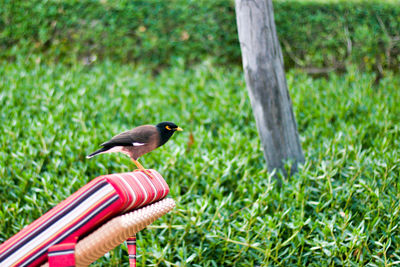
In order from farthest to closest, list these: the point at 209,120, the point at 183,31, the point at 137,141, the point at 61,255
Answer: the point at 183,31
the point at 209,120
the point at 137,141
the point at 61,255

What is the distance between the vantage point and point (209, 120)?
4.70 meters

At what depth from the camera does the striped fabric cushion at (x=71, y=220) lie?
1697 millimetres

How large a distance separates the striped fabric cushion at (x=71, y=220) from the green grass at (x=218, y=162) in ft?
3.43

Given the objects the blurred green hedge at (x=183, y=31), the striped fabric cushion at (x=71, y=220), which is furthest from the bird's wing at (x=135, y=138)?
the blurred green hedge at (x=183, y=31)

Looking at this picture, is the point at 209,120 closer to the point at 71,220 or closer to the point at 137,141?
the point at 137,141

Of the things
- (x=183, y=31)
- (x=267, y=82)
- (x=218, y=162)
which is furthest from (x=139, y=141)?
(x=183, y=31)

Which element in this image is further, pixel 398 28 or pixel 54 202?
pixel 398 28

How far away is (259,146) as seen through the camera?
13.5 ft

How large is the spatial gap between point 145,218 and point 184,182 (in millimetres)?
1708

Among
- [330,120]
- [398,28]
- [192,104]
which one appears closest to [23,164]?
[192,104]

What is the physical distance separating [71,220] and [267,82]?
2391 mm

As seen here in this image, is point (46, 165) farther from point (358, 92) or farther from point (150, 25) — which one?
point (358, 92)

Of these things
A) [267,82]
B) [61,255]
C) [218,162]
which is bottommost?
[218,162]

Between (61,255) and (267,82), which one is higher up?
(267,82)
